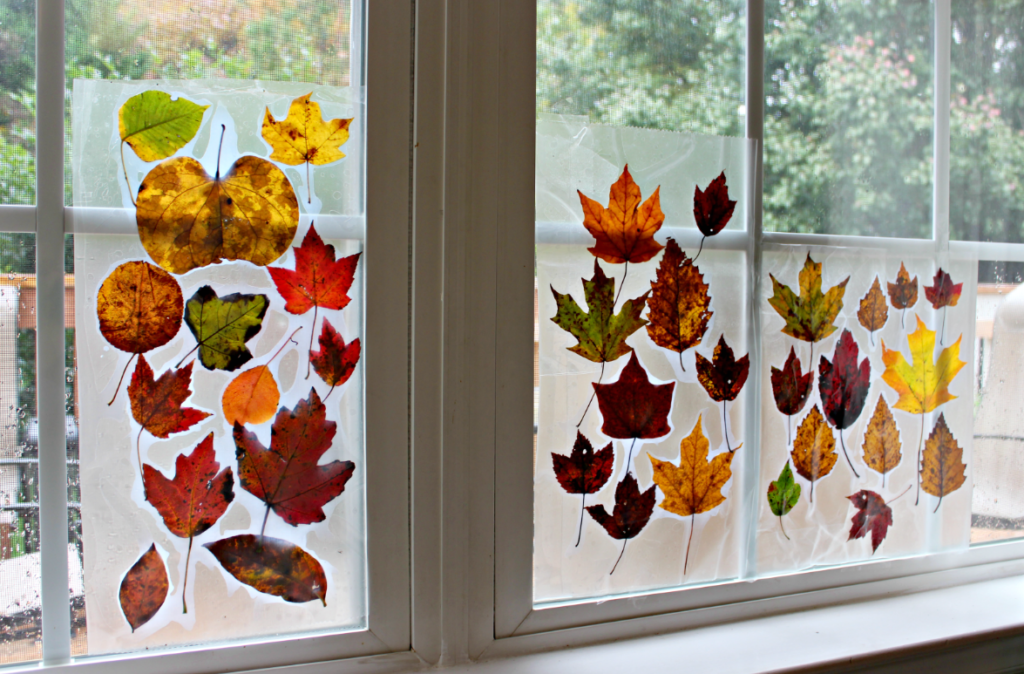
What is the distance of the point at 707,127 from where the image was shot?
2.97 feet

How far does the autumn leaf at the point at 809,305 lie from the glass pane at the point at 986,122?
28 centimetres

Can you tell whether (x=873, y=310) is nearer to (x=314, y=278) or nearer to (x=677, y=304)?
(x=677, y=304)

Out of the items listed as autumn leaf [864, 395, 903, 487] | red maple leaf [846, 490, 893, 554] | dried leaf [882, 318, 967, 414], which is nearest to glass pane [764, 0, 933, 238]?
dried leaf [882, 318, 967, 414]

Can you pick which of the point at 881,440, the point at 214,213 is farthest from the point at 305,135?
the point at 881,440

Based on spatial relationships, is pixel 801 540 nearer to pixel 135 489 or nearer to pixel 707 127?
pixel 707 127

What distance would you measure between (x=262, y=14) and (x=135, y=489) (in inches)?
21.8

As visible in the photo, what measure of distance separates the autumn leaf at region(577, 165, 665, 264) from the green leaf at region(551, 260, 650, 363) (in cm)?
3

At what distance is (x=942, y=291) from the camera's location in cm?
105

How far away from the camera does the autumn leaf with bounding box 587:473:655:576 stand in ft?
2.81

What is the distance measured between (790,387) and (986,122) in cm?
60

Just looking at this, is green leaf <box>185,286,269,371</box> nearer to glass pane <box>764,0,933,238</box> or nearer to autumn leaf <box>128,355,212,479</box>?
autumn leaf <box>128,355,212,479</box>

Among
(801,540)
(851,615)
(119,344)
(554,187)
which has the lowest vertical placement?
(851,615)

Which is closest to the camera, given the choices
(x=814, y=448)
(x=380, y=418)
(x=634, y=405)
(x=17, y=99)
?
(x=17, y=99)

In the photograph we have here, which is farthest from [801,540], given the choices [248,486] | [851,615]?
[248,486]
